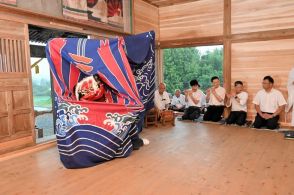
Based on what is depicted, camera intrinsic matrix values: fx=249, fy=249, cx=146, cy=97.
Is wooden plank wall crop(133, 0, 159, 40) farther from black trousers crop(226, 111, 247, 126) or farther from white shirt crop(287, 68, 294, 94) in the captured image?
white shirt crop(287, 68, 294, 94)

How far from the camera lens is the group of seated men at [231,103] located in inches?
208

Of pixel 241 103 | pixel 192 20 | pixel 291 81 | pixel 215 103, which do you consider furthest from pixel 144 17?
pixel 291 81

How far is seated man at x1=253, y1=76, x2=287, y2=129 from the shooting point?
519cm

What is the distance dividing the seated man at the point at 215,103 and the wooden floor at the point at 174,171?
1737 millimetres

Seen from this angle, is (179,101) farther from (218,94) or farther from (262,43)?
(262,43)

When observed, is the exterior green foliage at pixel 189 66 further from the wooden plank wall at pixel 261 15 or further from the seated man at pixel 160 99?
the seated man at pixel 160 99

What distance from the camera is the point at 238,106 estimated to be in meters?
5.83

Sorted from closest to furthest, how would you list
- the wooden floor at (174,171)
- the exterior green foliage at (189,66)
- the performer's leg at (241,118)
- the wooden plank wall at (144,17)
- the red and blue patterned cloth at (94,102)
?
1. the wooden floor at (174,171)
2. the red and blue patterned cloth at (94,102)
3. the performer's leg at (241,118)
4. the wooden plank wall at (144,17)
5. the exterior green foliage at (189,66)

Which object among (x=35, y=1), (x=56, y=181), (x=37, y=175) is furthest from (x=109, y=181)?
(x=35, y=1)

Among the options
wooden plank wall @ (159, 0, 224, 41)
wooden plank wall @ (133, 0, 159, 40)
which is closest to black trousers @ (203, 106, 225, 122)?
wooden plank wall @ (159, 0, 224, 41)

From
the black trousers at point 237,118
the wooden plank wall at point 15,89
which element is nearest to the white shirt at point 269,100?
the black trousers at point 237,118

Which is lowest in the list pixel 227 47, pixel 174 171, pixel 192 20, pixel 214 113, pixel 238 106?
pixel 174 171

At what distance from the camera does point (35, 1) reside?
3982 millimetres

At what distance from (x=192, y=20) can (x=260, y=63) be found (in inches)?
82.7
